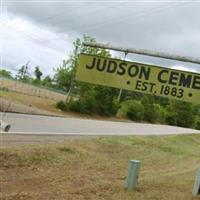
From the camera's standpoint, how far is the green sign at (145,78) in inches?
321

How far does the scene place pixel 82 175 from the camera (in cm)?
1211

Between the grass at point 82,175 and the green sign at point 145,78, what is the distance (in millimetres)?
2156

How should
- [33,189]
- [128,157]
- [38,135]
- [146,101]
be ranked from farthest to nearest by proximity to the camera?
[146,101] → [38,135] → [128,157] → [33,189]

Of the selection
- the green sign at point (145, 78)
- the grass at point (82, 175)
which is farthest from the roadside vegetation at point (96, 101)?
the green sign at point (145, 78)

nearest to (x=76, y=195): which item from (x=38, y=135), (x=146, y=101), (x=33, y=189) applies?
(x=33, y=189)

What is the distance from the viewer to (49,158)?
541 inches

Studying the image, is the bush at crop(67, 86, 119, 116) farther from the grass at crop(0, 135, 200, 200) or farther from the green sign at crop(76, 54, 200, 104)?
the green sign at crop(76, 54, 200, 104)

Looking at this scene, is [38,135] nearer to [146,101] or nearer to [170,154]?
[170,154]

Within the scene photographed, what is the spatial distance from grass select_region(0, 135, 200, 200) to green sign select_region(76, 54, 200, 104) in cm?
216

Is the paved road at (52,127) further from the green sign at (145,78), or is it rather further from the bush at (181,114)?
the bush at (181,114)

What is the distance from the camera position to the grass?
9.63 m

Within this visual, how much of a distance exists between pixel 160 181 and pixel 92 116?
4209 cm

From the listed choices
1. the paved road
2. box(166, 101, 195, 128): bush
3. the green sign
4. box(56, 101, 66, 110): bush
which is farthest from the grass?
box(166, 101, 195, 128): bush

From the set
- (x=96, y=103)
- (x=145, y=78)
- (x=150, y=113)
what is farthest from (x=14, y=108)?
(x=150, y=113)
